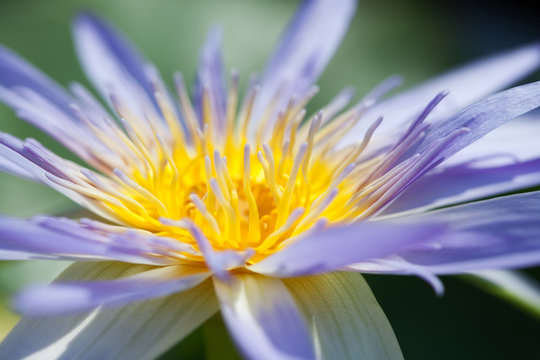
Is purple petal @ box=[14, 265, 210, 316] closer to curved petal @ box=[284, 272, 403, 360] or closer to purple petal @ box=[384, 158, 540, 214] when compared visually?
curved petal @ box=[284, 272, 403, 360]

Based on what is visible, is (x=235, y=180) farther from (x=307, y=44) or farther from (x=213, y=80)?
(x=307, y=44)

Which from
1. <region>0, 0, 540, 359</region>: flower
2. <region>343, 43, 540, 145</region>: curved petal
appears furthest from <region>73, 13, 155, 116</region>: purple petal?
<region>343, 43, 540, 145</region>: curved petal

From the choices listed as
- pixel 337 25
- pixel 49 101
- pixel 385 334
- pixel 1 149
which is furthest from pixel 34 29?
pixel 385 334

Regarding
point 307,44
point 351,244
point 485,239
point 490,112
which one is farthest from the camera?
point 307,44

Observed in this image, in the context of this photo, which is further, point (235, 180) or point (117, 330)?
point (235, 180)

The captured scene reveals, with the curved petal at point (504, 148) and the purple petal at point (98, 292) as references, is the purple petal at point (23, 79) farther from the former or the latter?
the curved petal at point (504, 148)

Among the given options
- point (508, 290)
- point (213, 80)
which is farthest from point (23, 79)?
point (508, 290)

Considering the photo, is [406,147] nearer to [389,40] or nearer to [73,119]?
[73,119]
